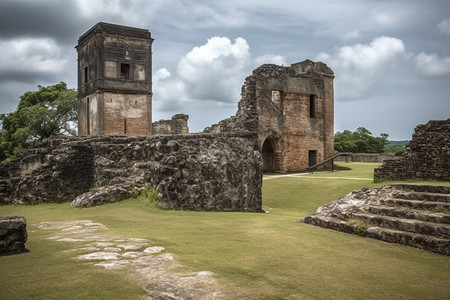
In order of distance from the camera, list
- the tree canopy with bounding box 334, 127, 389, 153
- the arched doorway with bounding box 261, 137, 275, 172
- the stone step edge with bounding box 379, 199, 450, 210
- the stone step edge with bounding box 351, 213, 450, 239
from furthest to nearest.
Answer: the tree canopy with bounding box 334, 127, 389, 153 → the arched doorway with bounding box 261, 137, 275, 172 → the stone step edge with bounding box 379, 199, 450, 210 → the stone step edge with bounding box 351, 213, 450, 239

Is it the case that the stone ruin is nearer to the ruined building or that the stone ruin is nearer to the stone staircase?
the ruined building

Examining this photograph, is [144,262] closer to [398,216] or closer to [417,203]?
[398,216]

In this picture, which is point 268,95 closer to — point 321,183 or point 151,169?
point 321,183

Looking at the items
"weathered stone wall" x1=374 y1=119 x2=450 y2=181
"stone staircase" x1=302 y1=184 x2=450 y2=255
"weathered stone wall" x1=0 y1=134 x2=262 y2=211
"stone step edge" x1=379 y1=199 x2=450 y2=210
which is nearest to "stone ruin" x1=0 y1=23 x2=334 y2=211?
"weathered stone wall" x1=0 y1=134 x2=262 y2=211

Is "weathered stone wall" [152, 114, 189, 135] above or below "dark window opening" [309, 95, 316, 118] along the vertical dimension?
below

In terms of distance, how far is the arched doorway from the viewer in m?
24.2

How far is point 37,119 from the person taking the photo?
3369 centimetres

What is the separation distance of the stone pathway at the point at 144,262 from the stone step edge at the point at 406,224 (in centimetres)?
355

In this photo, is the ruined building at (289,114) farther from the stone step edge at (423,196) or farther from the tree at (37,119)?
the tree at (37,119)

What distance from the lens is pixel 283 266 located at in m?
4.25

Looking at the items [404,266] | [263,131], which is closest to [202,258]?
[404,266]

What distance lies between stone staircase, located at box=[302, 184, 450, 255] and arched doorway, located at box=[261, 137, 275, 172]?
54.1 feet

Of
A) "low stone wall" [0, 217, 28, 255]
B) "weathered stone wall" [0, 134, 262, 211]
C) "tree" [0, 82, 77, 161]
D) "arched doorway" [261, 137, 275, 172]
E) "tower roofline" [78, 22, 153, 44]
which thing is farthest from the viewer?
"tree" [0, 82, 77, 161]

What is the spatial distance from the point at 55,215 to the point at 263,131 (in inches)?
615
